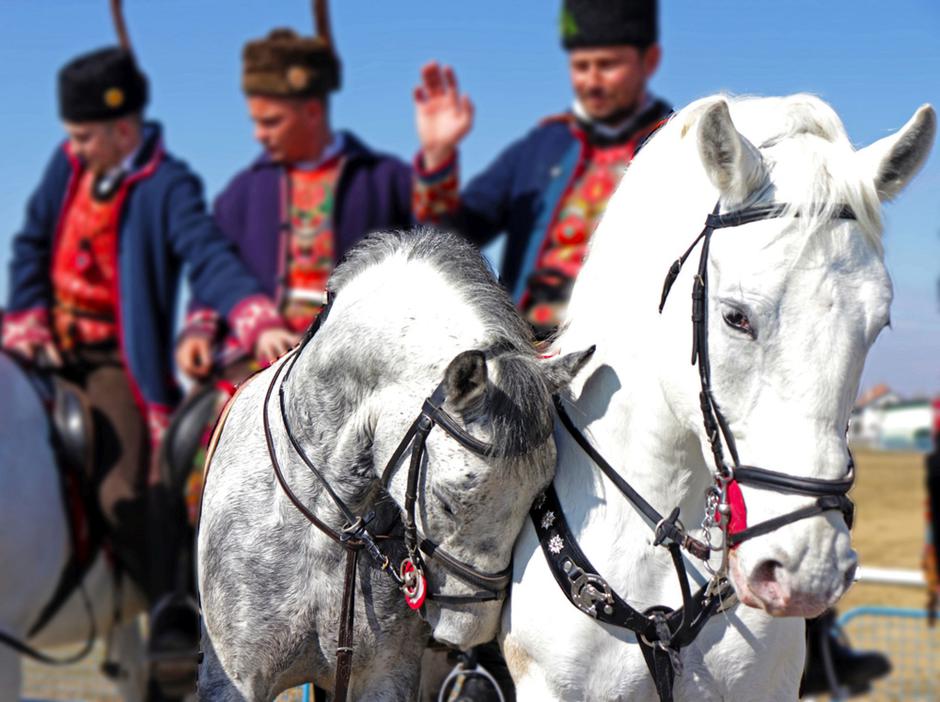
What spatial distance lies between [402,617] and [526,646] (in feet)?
1.18

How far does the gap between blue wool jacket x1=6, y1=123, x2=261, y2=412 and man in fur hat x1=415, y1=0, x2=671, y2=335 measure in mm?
1120

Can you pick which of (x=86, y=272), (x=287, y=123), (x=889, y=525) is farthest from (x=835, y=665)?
(x=889, y=525)

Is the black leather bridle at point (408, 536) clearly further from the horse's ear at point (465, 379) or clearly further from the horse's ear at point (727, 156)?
the horse's ear at point (727, 156)

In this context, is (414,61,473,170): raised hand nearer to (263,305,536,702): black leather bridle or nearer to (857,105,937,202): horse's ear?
(263,305,536,702): black leather bridle

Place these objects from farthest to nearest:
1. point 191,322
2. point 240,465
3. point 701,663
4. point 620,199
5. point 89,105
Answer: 1. point 89,105
2. point 191,322
3. point 240,465
4. point 620,199
5. point 701,663

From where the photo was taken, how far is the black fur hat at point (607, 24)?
4.30m

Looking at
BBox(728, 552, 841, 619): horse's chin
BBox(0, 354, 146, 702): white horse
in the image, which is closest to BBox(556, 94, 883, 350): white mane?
BBox(728, 552, 841, 619): horse's chin

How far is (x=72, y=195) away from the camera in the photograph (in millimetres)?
5223

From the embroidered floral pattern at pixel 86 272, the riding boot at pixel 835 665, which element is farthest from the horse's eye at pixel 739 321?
the embroidered floral pattern at pixel 86 272

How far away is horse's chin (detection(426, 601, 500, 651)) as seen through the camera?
86.7 inches

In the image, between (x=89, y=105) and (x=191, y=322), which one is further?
(x=89, y=105)

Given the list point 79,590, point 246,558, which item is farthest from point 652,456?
point 79,590

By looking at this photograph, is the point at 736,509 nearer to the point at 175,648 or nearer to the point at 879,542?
the point at 175,648

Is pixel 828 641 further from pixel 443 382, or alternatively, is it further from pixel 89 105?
pixel 89 105
